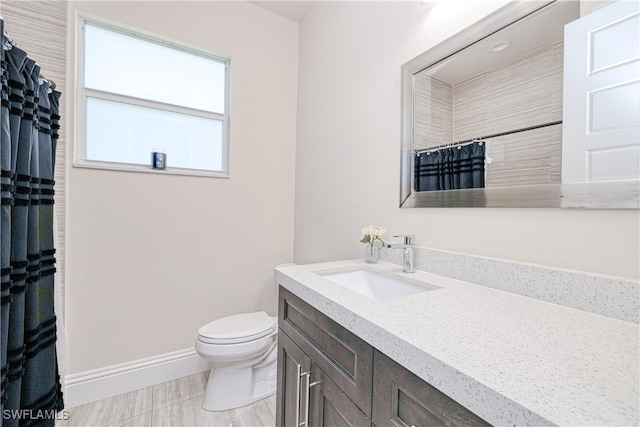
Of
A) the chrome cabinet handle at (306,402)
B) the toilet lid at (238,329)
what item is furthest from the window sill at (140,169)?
the chrome cabinet handle at (306,402)

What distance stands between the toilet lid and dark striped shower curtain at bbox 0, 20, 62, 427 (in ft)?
2.17

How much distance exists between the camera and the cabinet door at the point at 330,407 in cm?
75

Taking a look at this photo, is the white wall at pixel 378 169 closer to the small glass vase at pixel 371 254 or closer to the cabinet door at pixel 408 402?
the small glass vase at pixel 371 254

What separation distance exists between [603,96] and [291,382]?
4.52 ft

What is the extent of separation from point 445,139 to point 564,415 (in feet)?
3.48

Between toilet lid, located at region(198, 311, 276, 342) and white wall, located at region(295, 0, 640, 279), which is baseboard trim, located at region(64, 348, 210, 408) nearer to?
toilet lid, located at region(198, 311, 276, 342)

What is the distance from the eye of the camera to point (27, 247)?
107 centimetres

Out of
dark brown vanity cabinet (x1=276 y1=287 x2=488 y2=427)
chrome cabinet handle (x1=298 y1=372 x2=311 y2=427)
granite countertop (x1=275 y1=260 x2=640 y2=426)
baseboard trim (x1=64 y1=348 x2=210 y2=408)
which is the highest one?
granite countertop (x1=275 y1=260 x2=640 y2=426)

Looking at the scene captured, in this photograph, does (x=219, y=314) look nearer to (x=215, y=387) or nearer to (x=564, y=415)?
(x=215, y=387)

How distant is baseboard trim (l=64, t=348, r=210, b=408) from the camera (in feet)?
5.44

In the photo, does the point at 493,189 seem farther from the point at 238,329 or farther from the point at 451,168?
the point at 238,329

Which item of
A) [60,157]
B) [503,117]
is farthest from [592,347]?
[60,157]

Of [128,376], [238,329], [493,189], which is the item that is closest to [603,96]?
[493,189]

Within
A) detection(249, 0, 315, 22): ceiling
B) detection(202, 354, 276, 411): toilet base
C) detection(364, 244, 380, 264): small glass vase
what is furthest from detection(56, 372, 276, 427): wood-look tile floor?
detection(249, 0, 315, 22): ceiling
